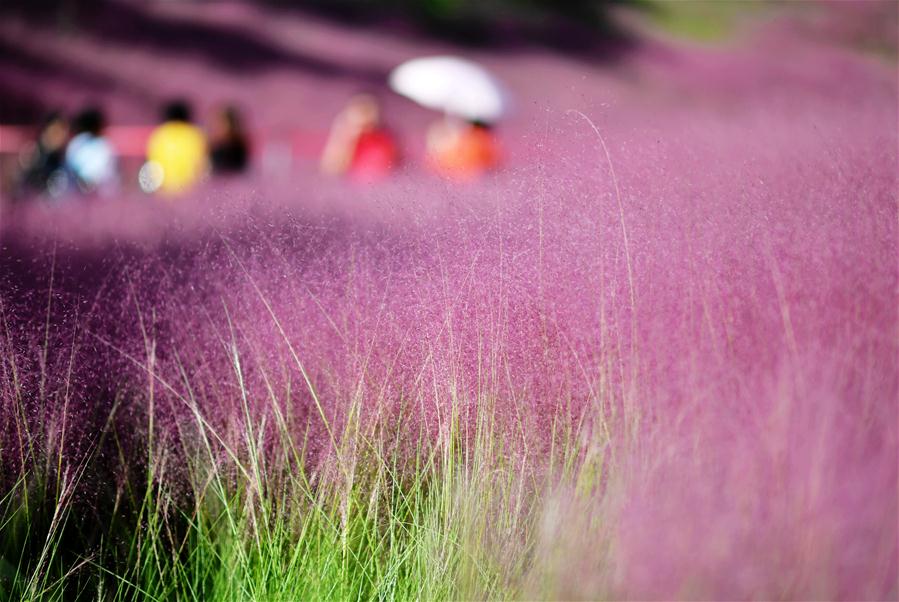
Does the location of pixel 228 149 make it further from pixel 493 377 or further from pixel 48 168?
pixel 493 377

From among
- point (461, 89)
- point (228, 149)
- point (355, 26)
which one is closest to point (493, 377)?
point (228, 149)

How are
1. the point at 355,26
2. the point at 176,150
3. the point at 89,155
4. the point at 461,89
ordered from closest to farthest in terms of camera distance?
the point at 89,155
the point at 176,150
the point at 461,89
the point at 355,26

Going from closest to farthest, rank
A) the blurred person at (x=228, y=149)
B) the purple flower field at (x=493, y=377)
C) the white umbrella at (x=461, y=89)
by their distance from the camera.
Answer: the purple flower field at (x=493, y=377) < the blurred person at (x=228, y=149) < the white umbrella at (x=461, y=89)

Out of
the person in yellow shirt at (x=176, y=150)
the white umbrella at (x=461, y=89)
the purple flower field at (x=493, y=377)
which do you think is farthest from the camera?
the white umbrella at (x=461, y=89)

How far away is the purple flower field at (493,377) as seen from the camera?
1.19 meters

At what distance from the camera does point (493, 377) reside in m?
1.39

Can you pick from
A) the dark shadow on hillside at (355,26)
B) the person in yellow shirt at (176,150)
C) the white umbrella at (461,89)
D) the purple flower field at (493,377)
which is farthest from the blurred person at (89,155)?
the dark shadow on hillside at (355,26)

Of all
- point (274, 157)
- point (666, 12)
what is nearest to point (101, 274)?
point (274, 157)

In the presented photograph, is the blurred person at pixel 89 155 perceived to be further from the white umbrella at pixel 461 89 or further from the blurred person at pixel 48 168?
the white umbrella at pixel 461 89

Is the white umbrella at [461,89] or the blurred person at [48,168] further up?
the white umbrella at [461,89]

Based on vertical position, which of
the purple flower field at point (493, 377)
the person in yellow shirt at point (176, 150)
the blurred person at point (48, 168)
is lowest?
the blurred person at point (48, 168)

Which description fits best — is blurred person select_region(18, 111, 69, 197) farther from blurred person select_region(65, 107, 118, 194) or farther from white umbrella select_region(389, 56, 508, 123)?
white umbrella select_region(389, 56, 508, 123)

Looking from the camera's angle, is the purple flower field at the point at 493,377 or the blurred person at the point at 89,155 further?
the blurred person at the point at 89,155

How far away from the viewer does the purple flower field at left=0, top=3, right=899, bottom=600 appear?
1.19 metres
